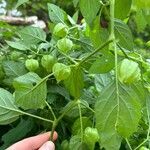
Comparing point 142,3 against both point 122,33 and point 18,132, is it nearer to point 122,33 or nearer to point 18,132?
point 122,33

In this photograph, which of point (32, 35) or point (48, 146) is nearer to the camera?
point (48, 146)

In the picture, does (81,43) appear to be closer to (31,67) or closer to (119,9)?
(31,67)

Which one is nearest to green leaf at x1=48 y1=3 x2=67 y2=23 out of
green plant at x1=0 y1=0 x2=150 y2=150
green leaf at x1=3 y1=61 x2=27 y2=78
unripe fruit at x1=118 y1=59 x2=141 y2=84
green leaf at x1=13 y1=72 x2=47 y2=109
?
green plant at x1=0 y1=0 x2=150 y2=150

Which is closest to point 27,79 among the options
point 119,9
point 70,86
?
point 70,86

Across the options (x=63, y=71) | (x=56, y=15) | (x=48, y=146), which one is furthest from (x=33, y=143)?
(x=56, y=15)

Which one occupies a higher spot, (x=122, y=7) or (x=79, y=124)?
(x=122, y=7)

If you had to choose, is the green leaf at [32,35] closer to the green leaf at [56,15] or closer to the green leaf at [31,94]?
the green leaf at [56,15]

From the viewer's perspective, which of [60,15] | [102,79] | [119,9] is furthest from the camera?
[60,15]
